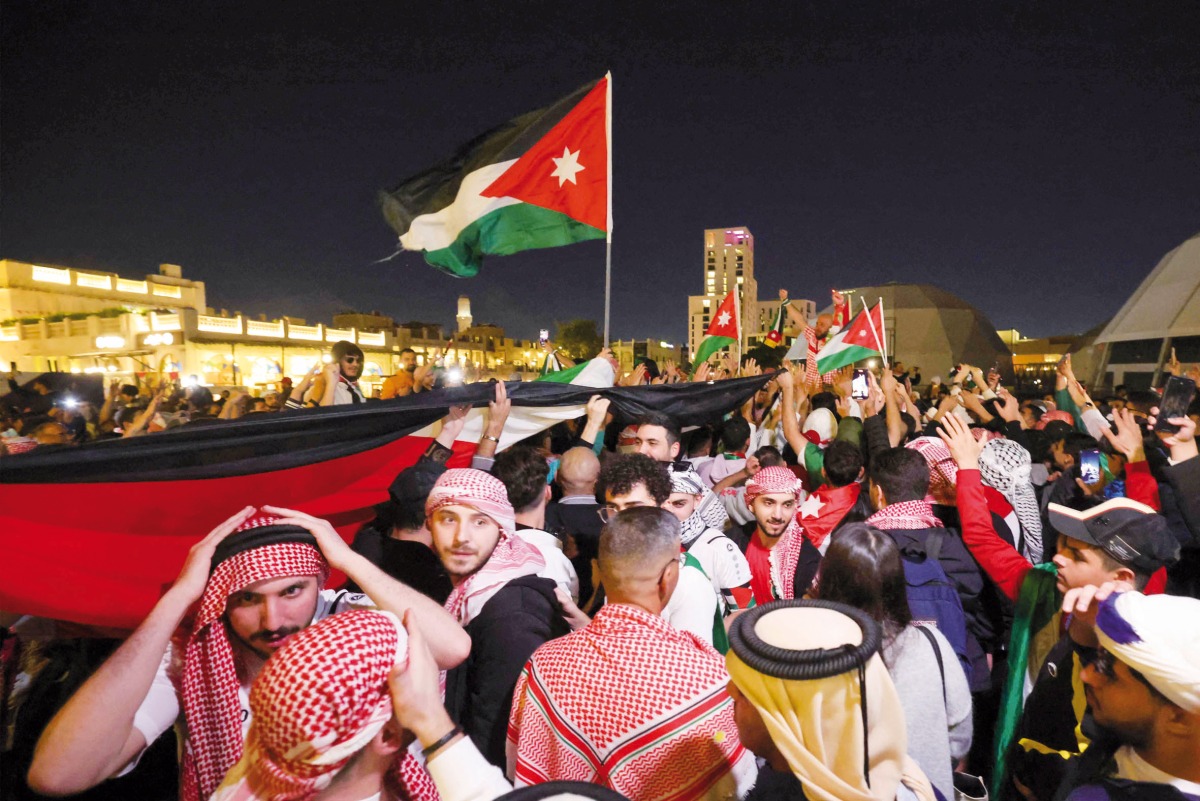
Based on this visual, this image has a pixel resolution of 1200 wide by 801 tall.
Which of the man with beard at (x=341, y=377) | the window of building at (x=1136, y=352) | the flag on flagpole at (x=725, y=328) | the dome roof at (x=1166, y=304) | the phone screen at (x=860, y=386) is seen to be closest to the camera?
the man with beard at (x=341, y=377)

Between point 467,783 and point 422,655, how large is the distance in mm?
317

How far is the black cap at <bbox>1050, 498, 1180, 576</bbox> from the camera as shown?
2.52 meters

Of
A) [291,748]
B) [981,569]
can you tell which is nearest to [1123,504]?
[981,569]

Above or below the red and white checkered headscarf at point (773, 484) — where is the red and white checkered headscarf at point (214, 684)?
Result: below

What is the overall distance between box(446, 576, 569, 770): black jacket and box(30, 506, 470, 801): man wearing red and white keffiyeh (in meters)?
0.32

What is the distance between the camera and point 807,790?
1.37m

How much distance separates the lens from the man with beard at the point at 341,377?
17.8ft

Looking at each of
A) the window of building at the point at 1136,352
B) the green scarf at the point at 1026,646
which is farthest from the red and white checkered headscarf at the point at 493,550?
the window of building at the point at 1136,352

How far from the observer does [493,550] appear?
2.96m

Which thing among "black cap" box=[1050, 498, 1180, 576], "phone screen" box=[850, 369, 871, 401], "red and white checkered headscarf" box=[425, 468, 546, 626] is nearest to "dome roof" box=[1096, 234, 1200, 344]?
"phone screen" box=[850, 369, 871, 401]

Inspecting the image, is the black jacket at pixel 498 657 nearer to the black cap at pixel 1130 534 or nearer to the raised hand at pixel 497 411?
the raised hand at pixel 497 411

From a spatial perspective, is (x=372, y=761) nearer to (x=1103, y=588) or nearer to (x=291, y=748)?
(x=291, y=748)

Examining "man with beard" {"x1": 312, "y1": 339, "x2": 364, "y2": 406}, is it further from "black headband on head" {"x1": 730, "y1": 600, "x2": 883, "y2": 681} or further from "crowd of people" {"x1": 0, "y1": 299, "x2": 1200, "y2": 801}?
"black headband on head" {"x1": 730, "y1": 600, "x2": 883, "y2": 681}

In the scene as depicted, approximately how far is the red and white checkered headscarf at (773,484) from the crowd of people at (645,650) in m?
0.03
